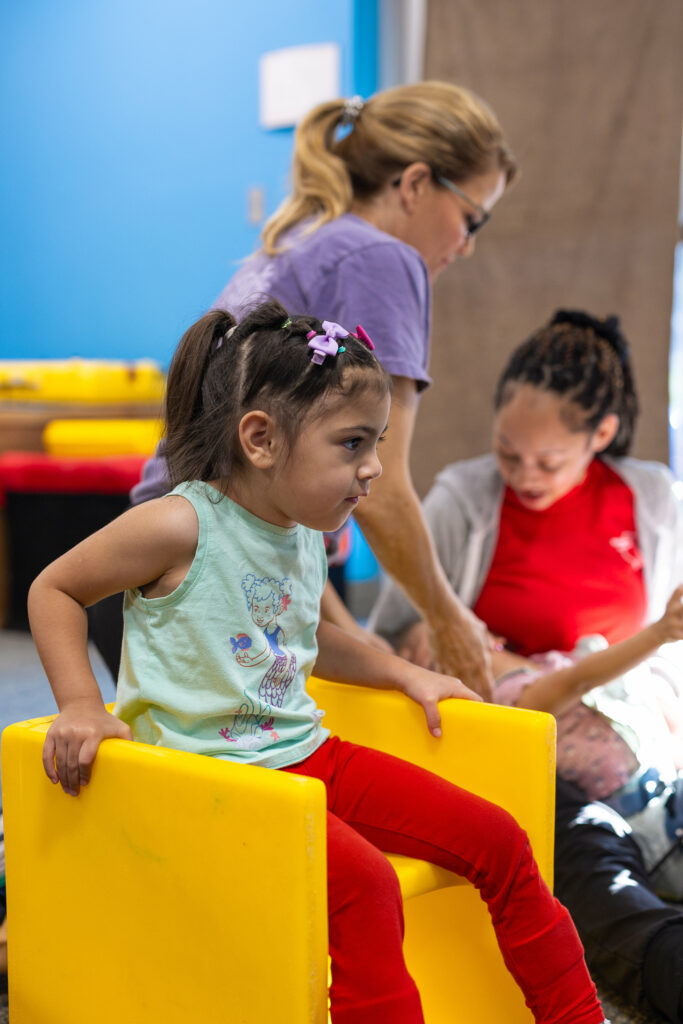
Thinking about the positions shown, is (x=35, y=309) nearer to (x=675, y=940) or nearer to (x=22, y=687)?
(x=22, y=687)

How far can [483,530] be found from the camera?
1.67 m

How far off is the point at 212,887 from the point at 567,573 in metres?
0.98

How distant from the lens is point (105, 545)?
33.2 inches

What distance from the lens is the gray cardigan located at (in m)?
1.65

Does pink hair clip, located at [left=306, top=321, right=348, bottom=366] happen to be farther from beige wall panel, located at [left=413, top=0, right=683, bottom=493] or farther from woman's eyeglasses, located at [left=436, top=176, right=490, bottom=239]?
beige wall panel, located at [left=413, top=0, right=683, bottom=493]

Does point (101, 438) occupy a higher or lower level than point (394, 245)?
lower

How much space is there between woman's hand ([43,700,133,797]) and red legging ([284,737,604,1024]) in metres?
0.19

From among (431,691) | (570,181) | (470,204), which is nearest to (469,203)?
(470,204)

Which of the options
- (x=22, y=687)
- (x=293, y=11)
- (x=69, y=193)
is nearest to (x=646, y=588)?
(x=22, y=687)

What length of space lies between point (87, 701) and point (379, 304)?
556 mm

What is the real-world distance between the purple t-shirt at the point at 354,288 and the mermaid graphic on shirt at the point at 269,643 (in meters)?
0.25

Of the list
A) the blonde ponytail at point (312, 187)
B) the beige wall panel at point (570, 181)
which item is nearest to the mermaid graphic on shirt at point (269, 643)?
the blonde ponytail at point (312, 187)

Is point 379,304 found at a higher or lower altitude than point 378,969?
higher

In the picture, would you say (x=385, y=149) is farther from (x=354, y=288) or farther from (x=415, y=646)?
(x=415, y=646)
